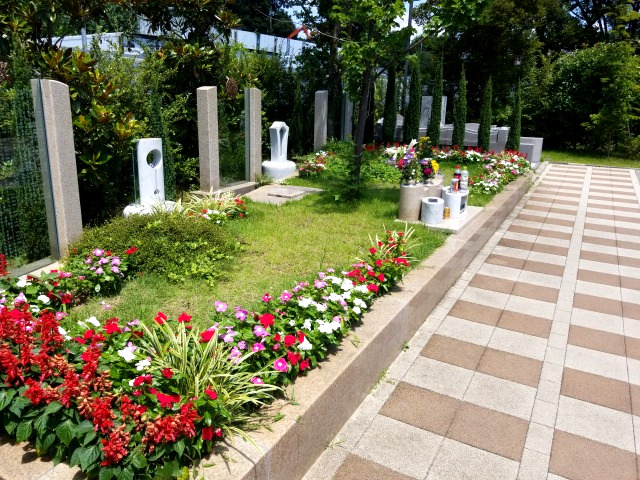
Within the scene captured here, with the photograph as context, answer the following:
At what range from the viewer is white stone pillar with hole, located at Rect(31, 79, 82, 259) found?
191 inches

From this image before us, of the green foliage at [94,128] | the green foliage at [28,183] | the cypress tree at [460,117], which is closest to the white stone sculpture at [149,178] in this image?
the green foliage at [94,128]

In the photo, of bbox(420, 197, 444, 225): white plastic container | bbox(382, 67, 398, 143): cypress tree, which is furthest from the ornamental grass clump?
bbox(382, 67, 398, 143): cypress tree

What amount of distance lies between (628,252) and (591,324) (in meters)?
3.07

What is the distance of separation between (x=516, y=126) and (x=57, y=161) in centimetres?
1269

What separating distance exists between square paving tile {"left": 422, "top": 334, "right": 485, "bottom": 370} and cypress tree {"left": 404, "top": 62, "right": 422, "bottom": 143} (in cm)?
1119

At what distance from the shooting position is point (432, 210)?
6.38m

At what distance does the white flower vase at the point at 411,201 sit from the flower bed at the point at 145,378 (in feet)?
11.6

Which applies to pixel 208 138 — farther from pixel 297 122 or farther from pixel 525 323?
pixel 525 323

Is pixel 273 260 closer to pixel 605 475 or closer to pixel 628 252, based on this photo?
pixel 605 475

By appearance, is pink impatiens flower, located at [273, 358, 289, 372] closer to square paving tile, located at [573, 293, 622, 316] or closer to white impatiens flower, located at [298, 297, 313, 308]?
white impatiens flower, located at [298, 297, 313, 308]

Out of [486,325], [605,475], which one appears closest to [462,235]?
[486,325]

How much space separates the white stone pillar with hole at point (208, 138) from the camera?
7.79 m

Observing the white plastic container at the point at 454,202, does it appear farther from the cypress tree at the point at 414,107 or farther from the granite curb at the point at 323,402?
the cypress tree at the point at 414,107

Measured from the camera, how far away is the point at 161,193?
6.74 m
